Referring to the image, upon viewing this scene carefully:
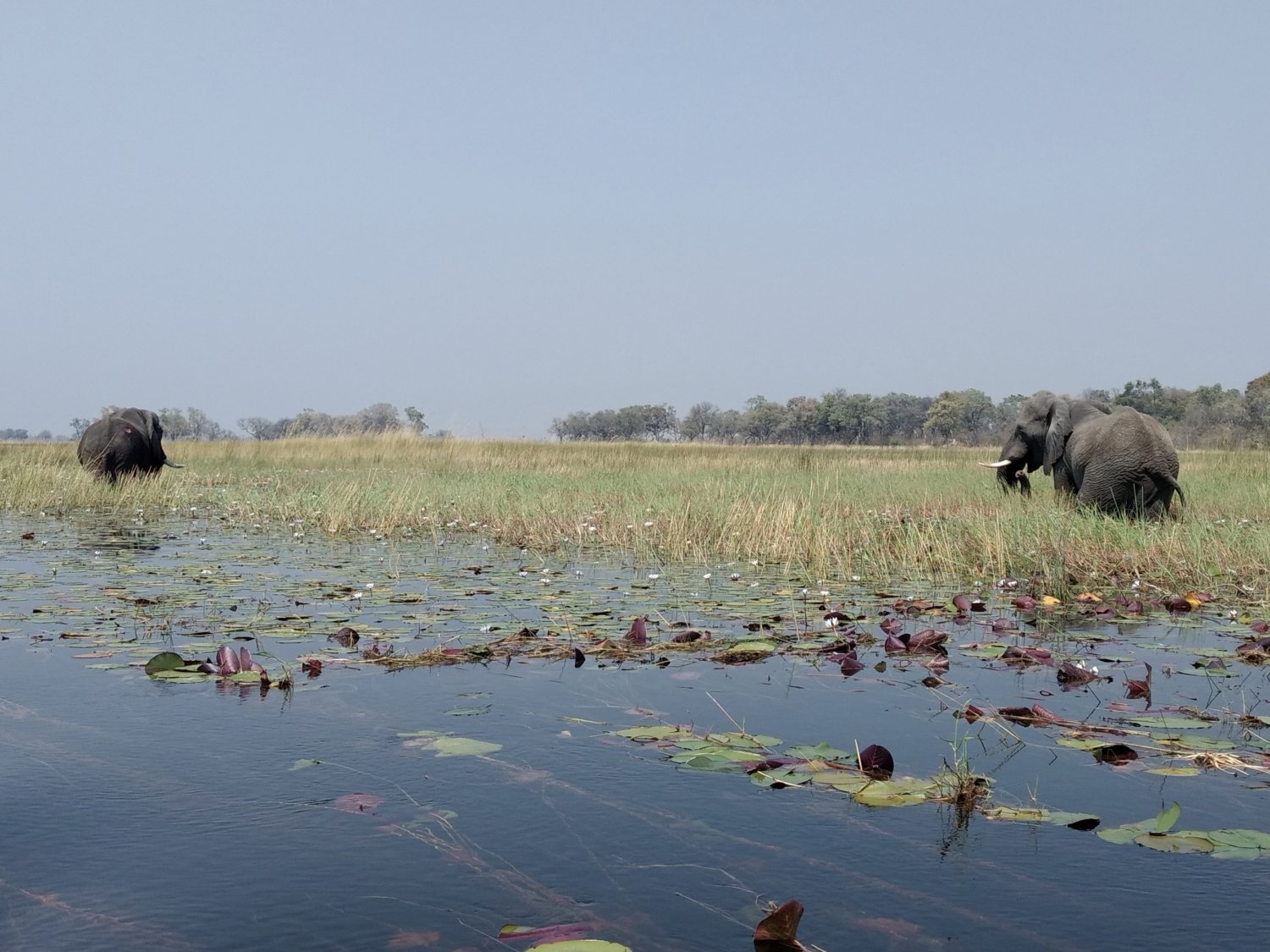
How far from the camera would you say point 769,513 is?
11.3 meters

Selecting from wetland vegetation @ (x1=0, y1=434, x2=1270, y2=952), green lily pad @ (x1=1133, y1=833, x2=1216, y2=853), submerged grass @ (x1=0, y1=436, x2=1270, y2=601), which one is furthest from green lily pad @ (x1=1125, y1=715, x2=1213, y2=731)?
submerged grass @ (x1=0, y1=436, x2=1270, y2=601)

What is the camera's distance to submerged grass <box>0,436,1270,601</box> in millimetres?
9102

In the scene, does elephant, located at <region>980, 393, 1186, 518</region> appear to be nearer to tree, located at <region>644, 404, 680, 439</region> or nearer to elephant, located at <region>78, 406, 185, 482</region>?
elephant, located at <region>78, 406, 185, 482</region>

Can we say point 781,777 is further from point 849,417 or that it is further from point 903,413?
point 903,413

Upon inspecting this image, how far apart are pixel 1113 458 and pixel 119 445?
14.8 meters

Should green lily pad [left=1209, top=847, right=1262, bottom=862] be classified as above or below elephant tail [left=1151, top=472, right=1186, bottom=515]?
below

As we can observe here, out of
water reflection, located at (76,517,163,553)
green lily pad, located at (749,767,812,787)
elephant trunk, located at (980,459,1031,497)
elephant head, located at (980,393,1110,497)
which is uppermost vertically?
elephant head, located at (980,393,1110,497)

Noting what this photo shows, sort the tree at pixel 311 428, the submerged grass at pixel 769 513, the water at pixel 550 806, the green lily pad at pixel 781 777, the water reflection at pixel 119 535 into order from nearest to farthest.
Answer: the water at pixel 550 806 < the green lily pad at pixel 781 777 < the submerged grass at pixel 769 513 < the water reflection at pixel 119 535 < the tree at pixel 311 428

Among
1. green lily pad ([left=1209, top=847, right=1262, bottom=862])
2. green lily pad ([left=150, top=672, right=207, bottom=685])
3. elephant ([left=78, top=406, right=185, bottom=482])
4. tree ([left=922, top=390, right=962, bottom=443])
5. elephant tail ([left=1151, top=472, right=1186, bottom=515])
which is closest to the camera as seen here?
green lily pad ([left=1209, top=847, right=1262, bottom=862])

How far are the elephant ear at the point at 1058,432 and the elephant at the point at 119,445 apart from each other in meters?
13.7

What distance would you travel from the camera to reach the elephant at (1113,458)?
40.3 feet

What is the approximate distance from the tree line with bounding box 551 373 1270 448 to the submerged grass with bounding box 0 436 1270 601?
158ft

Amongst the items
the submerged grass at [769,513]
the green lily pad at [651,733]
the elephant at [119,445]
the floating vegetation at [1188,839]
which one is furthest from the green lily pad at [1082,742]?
the elephant at [119,445]

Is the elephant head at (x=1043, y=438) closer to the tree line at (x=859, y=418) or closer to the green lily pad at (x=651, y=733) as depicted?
the green lily pad at (x=651, y=733)
